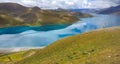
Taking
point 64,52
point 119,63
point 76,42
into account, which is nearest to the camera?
point 119,63

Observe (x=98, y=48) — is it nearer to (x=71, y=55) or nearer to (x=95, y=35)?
(x=71, y=55)

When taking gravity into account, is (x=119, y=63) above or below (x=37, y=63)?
above

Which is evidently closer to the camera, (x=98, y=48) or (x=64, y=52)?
(x=98, y=48)

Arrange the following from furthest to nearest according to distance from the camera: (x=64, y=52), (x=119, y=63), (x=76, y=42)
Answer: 1. (x=76, y=42)
2. (x=64, y=52)
3. (x=119, y=63)

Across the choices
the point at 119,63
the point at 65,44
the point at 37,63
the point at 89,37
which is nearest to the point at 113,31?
the point at 89,37
